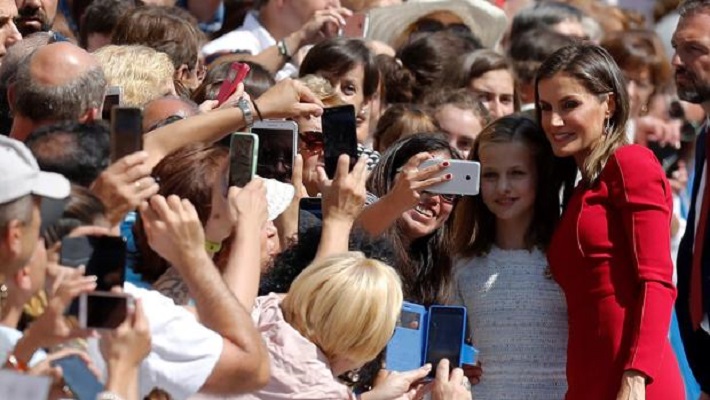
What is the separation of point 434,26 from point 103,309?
587 cm

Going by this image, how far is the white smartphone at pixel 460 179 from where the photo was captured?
5.34m

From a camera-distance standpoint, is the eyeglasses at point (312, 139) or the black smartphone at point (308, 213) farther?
the eyeglasses at point (312, 139)

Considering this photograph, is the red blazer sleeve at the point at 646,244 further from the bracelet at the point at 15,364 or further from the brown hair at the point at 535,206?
the bracelet at the point at 15,364

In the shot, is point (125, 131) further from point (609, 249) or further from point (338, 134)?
point (609, 249)

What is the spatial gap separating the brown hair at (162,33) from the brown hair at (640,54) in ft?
8.83

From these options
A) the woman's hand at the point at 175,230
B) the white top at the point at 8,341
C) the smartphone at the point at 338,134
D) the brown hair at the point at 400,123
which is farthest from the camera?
the brown hair at the point at 400,123

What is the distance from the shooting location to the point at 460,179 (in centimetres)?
536

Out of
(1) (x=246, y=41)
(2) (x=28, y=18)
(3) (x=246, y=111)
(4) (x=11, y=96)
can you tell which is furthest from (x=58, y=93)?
(1) (x=246, y=41)

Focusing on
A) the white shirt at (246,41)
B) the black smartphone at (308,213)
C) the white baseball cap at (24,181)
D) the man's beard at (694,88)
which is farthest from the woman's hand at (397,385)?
the white shirt at (246,41)

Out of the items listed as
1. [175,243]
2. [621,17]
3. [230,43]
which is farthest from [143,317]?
[621,17]

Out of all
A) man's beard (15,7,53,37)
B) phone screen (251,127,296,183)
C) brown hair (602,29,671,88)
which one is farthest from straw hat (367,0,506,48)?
phone screen (251,127,296,183)

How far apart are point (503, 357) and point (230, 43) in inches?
119

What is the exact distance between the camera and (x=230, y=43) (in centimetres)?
817

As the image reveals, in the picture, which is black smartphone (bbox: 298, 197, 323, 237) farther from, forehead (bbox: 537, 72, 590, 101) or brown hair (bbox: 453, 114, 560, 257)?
forehead (bbox: 537, 72, 590, 101)
